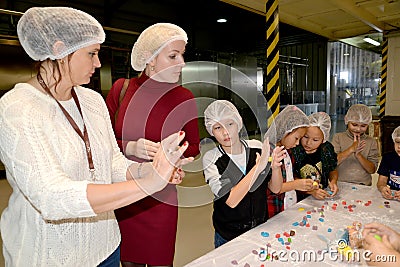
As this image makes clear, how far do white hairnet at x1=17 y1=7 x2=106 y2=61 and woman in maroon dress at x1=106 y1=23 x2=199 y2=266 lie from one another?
553mm

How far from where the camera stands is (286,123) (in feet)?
5.90

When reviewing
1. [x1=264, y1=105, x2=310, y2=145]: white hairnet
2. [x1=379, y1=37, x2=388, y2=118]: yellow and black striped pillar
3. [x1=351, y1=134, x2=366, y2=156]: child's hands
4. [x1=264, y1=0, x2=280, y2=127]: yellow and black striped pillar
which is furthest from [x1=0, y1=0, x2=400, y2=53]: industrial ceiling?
[x1=264, y1=105, x2=310, y2=145]: white hairnet

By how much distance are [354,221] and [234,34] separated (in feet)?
20.3

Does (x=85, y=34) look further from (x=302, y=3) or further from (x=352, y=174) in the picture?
(x=302, y=3)

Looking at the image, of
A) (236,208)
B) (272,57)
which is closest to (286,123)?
(236,208)

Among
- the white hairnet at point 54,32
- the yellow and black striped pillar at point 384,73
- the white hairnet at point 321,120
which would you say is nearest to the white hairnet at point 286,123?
the white hairnet at point 321,120

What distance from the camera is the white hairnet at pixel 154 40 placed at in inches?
56.7

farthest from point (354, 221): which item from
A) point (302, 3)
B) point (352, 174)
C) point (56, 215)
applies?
point (302, 3)

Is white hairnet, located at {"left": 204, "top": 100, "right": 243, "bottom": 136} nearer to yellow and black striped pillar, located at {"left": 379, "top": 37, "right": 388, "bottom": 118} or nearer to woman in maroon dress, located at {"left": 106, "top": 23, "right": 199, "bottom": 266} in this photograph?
woman in maroon dress, located at {"left": 106, "top": 23, "right": 199, "bottom": 266}

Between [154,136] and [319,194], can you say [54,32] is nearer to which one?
[154,136]

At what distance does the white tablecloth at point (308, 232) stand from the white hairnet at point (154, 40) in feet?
3.01

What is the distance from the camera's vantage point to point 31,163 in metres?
0.74

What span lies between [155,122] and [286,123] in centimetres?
79

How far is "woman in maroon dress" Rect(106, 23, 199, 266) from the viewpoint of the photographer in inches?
57.5
